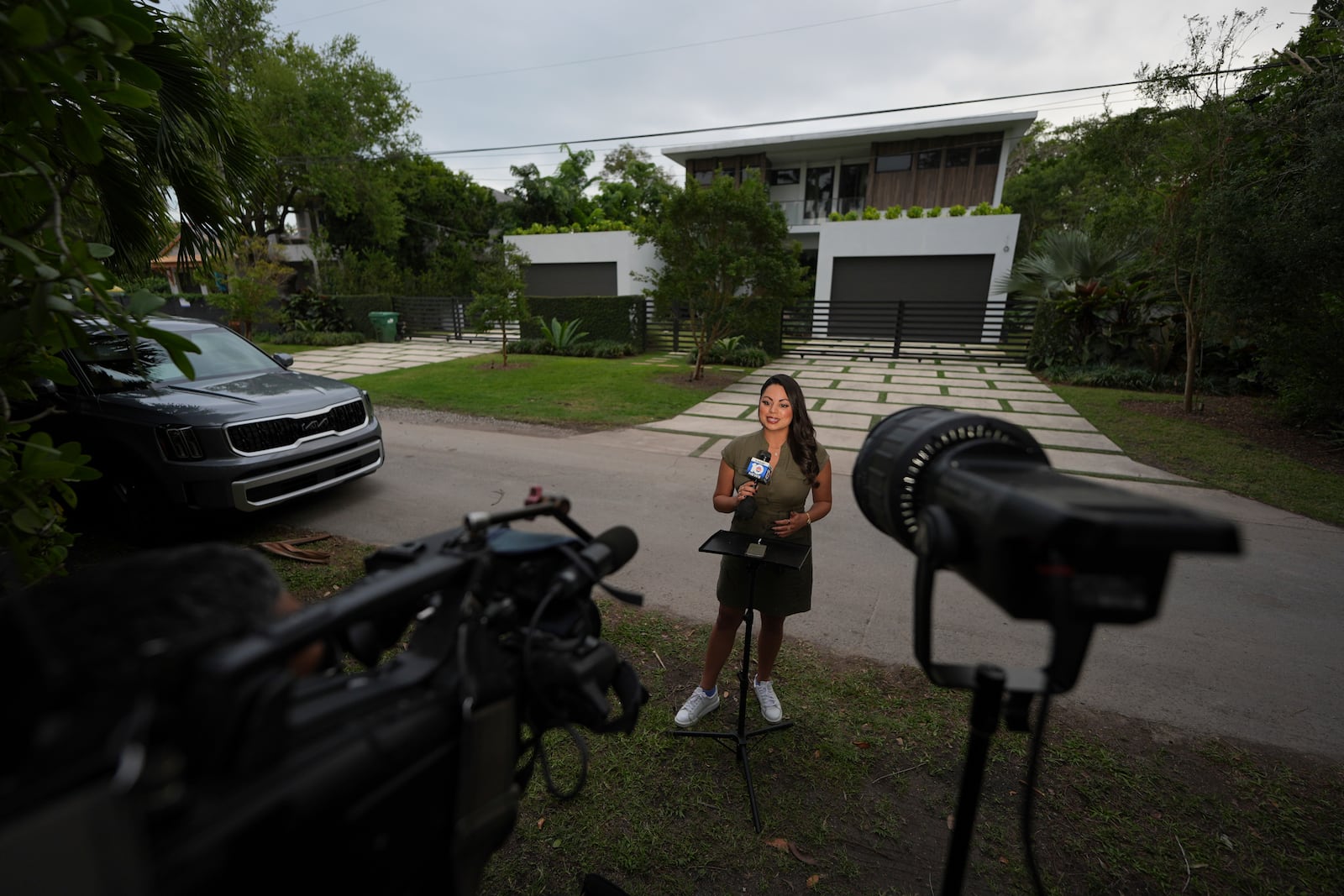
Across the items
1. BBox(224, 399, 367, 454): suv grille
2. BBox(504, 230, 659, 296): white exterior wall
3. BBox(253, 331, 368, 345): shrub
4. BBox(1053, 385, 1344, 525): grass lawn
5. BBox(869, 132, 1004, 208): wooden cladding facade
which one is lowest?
BBox(1053, 385, 1344, 525): grass lawn

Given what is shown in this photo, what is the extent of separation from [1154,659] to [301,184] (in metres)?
28.7

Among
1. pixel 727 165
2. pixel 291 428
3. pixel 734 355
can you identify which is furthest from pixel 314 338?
pixel 291 428

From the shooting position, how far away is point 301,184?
76.3 feet

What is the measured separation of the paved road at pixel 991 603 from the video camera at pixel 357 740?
2.39m

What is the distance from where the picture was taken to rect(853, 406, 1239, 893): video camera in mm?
793

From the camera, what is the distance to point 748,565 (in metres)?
2.47

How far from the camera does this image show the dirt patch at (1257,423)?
7.25m

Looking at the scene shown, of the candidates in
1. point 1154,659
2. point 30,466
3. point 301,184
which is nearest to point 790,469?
point 1154,659

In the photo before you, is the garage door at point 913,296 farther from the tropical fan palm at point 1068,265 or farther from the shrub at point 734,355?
the shrub at point 734,355

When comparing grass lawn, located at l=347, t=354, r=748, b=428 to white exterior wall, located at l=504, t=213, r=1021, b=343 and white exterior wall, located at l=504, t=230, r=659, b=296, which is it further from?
white exterior wall, located at l=504, t=230, r=659, b=296

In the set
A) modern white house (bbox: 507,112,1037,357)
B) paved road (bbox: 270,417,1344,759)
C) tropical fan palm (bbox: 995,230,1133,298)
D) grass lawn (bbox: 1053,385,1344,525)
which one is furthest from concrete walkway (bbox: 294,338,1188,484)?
modern white house (bbox: 507,112,1037,357)

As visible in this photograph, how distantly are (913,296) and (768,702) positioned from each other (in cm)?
1995

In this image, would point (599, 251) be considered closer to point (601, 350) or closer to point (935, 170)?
point (601, 350)

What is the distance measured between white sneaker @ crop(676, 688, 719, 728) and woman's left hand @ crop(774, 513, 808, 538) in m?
0.86
